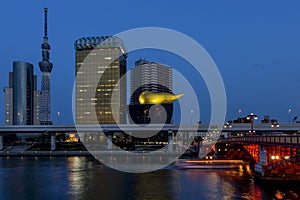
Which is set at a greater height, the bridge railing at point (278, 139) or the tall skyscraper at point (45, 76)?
the tall skyscraper at point (45, 76)

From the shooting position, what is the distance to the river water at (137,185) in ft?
138

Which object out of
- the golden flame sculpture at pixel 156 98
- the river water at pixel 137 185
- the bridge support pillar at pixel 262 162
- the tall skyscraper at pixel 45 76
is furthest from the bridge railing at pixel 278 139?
the tall skyscraper at pixel 45 76

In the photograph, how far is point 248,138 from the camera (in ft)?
211

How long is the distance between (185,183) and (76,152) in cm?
5913

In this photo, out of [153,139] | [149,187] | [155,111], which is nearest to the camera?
[149,187]

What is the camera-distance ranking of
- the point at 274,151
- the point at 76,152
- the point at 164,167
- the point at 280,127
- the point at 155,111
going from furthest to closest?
the point at 155,111 < the point at 76,152 < the point at 280,127 < the point at 164,167 < the point at 274,151

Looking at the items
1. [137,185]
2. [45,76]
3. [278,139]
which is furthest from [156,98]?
[278,139]

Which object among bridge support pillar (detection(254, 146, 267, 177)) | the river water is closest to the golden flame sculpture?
the river water

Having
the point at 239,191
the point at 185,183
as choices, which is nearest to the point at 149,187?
the point at 185,183

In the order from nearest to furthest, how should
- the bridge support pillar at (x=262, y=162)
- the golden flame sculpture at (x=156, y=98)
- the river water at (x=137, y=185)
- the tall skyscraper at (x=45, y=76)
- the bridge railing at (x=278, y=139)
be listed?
the bridge railing at (x=278, y=139) < the river water at (x=137, y=185) < the bridge support pillar at (x=262, y=162) < the golden flame sculpture at (x=156, y=98) < the tall skyscraper at (x=45, y=76)

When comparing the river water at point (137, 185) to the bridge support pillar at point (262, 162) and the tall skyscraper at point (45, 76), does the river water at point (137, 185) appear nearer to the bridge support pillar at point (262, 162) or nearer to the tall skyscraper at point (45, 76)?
the bridge support pillar at point (262, 162)

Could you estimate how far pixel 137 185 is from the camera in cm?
4875

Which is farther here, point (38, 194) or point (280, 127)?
point (280, 127)

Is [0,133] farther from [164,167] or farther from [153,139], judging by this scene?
[153,139]
